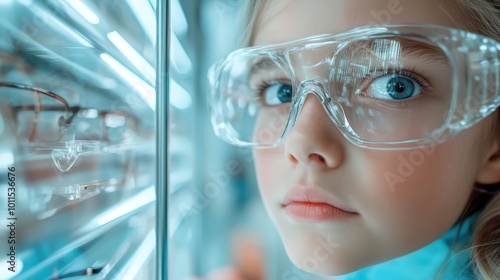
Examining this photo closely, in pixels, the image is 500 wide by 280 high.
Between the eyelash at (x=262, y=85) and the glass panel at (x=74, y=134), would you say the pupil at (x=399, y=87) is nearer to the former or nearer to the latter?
the eyelash at (x=262, y=85)

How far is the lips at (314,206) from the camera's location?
53 cm

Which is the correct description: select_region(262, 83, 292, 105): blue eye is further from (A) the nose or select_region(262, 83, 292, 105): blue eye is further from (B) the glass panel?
(B) the glass panel

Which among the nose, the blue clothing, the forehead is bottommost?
the blue clothing

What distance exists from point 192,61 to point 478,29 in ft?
1.49

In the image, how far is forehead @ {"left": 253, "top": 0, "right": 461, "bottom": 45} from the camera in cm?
49

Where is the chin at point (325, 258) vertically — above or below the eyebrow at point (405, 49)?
below

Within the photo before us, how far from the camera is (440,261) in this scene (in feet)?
1.96

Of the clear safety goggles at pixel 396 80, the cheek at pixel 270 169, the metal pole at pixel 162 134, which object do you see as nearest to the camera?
the clear safety goggles at pixel 396 80

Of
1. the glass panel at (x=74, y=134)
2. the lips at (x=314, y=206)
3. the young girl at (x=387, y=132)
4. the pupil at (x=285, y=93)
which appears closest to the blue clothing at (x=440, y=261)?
the young girl at (x=387, y=132)

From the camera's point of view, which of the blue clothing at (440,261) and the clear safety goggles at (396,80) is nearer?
the clear safety goggles at (396,80)

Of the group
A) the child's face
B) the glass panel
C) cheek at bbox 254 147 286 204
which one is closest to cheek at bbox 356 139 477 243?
the child's face

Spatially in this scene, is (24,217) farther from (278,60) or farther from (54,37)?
(278,60)

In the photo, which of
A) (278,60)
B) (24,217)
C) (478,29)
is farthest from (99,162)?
(478,29)

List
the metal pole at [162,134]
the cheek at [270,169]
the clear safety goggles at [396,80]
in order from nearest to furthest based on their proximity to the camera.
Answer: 1. the clear safety goggles at [396,80]
2. the cheek at [270,169]
3. the metal pole at [162,134]
